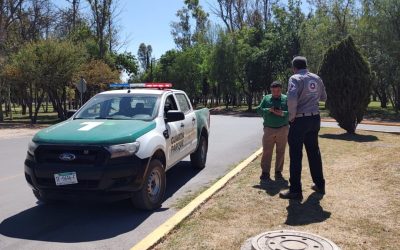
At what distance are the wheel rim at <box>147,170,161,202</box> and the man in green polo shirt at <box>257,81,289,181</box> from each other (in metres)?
2.36

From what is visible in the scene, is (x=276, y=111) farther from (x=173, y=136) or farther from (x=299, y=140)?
(x=173, y=136)

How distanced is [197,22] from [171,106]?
63.8m

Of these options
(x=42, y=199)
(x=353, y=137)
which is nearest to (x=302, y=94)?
(x=42, y=199)

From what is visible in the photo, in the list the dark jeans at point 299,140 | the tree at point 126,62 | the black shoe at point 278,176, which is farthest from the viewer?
the tree at point 126,62

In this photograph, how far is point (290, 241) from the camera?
4.51 m

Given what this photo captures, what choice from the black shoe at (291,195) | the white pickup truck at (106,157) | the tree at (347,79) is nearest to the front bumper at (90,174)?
the white pickup truck at (106,157)

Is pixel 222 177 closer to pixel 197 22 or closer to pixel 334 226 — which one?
pixel 334 226

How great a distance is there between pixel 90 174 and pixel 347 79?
1223cm

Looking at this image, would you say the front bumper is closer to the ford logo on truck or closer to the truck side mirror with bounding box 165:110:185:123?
the ford logo on truck

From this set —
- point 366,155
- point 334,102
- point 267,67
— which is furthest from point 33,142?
point 267,67

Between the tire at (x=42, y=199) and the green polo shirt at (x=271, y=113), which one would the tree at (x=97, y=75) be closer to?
the green polo shirt at (x=271, y=113)

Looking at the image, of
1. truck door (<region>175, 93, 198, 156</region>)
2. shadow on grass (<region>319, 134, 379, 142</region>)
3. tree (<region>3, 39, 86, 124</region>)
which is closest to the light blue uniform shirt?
truck door (<region>175, 93, 198, 156</region>)

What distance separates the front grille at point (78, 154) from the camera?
565 cm

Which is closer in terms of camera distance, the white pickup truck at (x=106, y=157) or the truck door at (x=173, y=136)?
the white pickup truck at (x=106, y=157)
